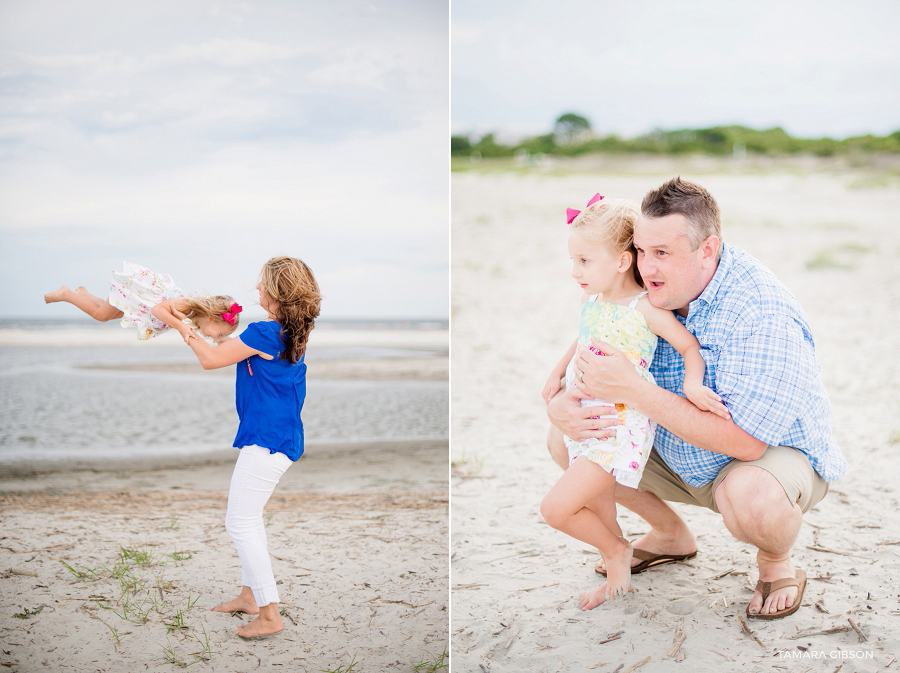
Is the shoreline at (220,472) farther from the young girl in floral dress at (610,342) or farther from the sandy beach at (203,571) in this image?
the young girl in floral dress at (610,342)

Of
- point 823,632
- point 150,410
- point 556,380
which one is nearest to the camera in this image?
point 823,632

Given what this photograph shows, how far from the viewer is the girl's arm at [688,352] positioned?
201 centimetres

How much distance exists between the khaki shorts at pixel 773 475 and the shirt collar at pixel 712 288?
459mm

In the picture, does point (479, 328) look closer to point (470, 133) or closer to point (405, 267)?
point (405, 267)

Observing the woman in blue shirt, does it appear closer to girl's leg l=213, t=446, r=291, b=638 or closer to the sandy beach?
girl's leg l=213, t=446, r=291, b=638

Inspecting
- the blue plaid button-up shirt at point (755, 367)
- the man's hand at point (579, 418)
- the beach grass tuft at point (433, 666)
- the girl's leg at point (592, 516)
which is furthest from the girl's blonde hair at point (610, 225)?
the beach grass tuft at point (433, 666)

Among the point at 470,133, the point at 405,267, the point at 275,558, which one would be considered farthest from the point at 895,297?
the point at 470,133

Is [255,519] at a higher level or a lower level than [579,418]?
lower

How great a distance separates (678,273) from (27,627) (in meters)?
2.33

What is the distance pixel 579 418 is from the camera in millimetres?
2182

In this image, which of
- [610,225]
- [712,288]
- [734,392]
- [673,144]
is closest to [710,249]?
[712,288]

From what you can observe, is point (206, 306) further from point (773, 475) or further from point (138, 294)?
point (773, 475)

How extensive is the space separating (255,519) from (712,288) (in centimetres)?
154

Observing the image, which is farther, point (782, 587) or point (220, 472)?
point (220, 472)
